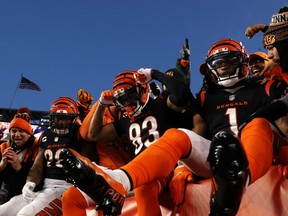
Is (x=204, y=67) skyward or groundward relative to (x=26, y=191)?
skyward

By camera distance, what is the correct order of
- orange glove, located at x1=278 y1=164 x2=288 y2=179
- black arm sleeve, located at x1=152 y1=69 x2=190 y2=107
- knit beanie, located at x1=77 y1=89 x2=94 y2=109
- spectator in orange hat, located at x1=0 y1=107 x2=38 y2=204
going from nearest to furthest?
orange glove, located at x1=278 y1=164 x2=288 y2=179 → black arm sleeve, located at x1=152 y1=69 x2=190 y2=107 → spectator in orange hat, located at x1=0 y1=107 x2=38 y2=204 → knit beanie, located at x1=77 y1=89 x2=94 y2=109

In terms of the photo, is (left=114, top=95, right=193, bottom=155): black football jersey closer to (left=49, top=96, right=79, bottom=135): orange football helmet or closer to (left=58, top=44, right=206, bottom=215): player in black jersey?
(left=58, top=44, right=206, bottom=215): player in black jersey

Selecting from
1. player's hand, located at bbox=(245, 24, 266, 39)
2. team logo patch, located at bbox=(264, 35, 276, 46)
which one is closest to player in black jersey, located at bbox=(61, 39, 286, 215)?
team logo patch, located at bbox=(264, 35, 276, 46)

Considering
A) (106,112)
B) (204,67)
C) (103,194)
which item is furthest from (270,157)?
(106,112)

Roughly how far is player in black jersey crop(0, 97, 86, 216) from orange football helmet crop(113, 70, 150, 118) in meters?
1.31

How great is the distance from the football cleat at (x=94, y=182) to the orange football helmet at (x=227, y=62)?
3.89 ft

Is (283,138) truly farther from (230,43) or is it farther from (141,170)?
(141,170)

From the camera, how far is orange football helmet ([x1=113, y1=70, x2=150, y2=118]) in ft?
10.5

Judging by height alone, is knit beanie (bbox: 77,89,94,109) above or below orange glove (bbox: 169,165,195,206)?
above

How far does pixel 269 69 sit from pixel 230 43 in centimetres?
49

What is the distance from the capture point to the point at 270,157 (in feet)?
6.91

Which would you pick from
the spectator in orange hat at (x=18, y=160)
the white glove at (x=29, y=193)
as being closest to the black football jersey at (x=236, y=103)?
Answer: the white glove at (x=29, y=193)

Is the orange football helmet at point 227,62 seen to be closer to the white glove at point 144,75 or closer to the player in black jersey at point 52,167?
the white glove at point 144,75

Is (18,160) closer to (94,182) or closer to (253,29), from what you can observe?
(253,29)
